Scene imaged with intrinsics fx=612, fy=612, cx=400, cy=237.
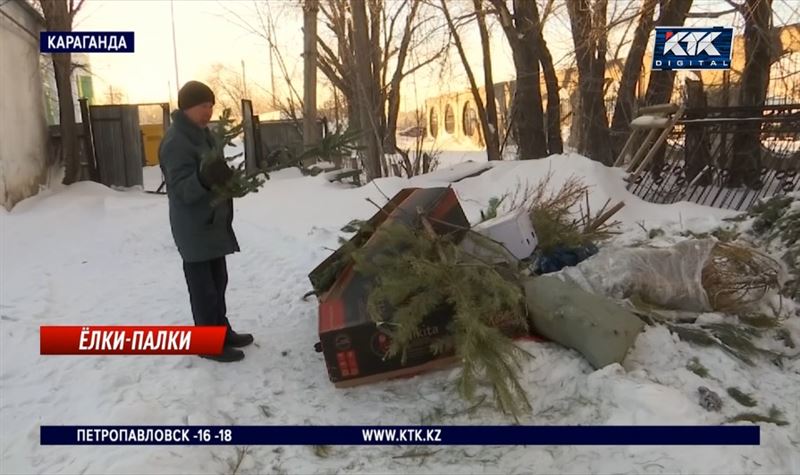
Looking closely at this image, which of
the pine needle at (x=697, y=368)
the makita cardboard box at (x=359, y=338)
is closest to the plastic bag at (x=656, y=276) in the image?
the pine needle at (x=697, y=368)

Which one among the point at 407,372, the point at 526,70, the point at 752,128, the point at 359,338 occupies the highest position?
the point at 526,70

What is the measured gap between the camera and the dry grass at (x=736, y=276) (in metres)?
4.11

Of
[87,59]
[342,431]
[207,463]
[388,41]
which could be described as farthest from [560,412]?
[87,59]

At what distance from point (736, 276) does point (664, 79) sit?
6.48 metres

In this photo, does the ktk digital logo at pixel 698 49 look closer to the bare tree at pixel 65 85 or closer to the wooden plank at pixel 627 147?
the wooden plank at pixel 627 147

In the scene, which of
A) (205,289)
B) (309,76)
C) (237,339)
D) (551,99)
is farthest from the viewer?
(309,76)

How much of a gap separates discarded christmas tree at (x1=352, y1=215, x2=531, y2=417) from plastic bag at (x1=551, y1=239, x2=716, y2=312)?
794 millimetres

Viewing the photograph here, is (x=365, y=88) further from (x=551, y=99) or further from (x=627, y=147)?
(x=627, y=147)

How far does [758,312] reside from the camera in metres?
4.10

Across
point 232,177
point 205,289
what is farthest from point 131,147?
point 232,177

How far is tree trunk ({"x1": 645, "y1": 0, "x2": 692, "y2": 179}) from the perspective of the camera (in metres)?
8.54

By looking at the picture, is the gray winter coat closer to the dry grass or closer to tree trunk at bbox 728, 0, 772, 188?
the dry grass

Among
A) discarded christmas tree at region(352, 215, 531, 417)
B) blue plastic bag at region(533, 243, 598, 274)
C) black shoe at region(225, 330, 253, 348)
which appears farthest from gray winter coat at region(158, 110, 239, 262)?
blue plastic bag at region(533, 243, 598, 274)

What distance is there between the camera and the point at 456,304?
3158 millimetres
